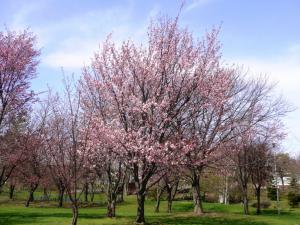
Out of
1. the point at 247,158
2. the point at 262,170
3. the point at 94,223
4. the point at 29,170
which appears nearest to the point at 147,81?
the point at 94,223

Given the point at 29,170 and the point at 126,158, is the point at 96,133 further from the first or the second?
the point at 29,170

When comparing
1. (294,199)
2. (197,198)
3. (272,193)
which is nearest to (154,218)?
(197,198)

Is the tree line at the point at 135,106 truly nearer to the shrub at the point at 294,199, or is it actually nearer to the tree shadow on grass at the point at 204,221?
the tree shadow on grass at the point at 204,221

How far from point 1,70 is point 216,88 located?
11789mm

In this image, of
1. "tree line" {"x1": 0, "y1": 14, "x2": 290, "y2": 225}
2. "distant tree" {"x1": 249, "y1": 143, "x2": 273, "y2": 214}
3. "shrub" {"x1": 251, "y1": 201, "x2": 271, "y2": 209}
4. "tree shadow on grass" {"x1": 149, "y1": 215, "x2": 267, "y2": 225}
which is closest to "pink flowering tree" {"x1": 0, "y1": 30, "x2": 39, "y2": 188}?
"tree line" {"x1": 0, "y1": 14, "x2": 290, "y2": 225}

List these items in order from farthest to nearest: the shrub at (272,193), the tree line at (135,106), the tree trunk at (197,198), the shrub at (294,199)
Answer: the shrub at (272,193) → the shrub at (294,199) → the tree trunk at (197,198) → the tree line at (135,106)

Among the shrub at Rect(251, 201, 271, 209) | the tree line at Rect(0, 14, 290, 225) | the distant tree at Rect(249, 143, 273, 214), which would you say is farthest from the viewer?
the shrub at Rect(251, 201, 271, 209)

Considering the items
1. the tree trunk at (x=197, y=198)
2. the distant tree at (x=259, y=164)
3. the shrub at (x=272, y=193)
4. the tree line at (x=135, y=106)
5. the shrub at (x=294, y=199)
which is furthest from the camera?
the shrub at (x=272, y=193)

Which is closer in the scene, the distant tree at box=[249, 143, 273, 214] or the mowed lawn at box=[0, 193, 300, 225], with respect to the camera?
the mowed lawn at box=[0, 193, 300, 225]

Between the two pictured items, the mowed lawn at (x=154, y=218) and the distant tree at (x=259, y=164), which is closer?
the mowed lawn at (x=154, y=218)

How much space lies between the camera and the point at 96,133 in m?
19.8

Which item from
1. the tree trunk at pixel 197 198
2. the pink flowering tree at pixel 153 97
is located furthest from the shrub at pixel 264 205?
the pink flowering tree at pixel 153 97

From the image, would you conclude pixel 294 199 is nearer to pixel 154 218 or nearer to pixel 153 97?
pixel 154 218

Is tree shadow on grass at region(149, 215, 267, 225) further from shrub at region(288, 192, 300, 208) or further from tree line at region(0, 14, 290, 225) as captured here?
shrub at region(288, 192, 300, 208)
